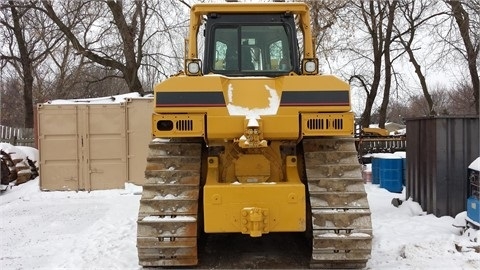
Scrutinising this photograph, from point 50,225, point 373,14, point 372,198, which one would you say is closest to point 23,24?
point 373,14

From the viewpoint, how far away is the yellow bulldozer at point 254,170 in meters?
5.50

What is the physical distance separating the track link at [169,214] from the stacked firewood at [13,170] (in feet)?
29.4

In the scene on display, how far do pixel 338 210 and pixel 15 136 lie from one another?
55.9 ft

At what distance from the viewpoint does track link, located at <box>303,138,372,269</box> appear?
5.45 m

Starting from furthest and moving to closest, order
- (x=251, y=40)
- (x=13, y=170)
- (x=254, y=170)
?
1. (x=13, y=170)
2. (x=251, y=40)
3. (x=254, y=170)

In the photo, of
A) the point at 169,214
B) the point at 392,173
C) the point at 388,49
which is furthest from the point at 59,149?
the point at 388,49

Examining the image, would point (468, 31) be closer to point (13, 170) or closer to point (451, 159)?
point (451, 159)

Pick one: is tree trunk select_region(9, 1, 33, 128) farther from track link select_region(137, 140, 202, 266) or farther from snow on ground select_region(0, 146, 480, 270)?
track link select_region(137, 140, 202, 266)

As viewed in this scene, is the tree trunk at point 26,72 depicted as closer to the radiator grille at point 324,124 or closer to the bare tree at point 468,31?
the bare tree at point 468,31

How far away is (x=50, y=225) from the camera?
9023 mm

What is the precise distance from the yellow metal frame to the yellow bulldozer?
0.01 meters

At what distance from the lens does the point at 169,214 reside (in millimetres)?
5629

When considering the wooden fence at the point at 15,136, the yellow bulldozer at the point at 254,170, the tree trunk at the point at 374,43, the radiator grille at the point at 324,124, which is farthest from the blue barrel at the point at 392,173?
the tree trunk at the point at 374,43

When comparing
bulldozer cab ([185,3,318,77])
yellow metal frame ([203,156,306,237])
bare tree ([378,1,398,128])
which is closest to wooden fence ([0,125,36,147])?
bulldozer cab ([185,3,318,77])
